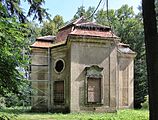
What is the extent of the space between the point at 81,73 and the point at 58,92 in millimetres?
3061

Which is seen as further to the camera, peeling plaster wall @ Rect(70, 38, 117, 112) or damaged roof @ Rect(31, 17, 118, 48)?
damaged roof @ Rect(31, 17, 118, 48)

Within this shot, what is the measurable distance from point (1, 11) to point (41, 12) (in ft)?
18.4

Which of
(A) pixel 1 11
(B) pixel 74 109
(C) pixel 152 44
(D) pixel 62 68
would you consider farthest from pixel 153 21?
(D) pixel 62 68

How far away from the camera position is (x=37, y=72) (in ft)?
102

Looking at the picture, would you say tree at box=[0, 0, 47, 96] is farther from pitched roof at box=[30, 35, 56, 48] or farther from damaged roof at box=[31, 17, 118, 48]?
pitched roof at box=[30, 35, 56, 48]

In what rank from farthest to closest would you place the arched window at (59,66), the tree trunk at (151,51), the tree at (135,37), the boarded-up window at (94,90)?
1. the tree at (135,37)
2. the arched window at (59,66)
3. the boarded-up window at (94,90)
4. the tree trunk at (151,51)

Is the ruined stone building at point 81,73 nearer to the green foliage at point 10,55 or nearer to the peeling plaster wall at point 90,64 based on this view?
the peeling plaster wall at point 90,64

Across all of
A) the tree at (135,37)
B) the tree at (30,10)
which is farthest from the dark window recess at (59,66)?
the tree at (30,10)

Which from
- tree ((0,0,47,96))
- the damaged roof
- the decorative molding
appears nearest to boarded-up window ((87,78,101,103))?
the decorative molding

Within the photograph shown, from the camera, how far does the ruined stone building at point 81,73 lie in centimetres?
2736

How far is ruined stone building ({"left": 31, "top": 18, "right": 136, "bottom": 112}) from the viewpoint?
2736cm

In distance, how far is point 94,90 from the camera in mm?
27844

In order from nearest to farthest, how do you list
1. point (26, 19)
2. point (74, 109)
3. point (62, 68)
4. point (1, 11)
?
point (1, 11) < point (26, 19) < point (74, 109) < point (62, 68)

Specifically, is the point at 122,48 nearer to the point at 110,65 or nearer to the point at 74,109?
the point at 110,65
